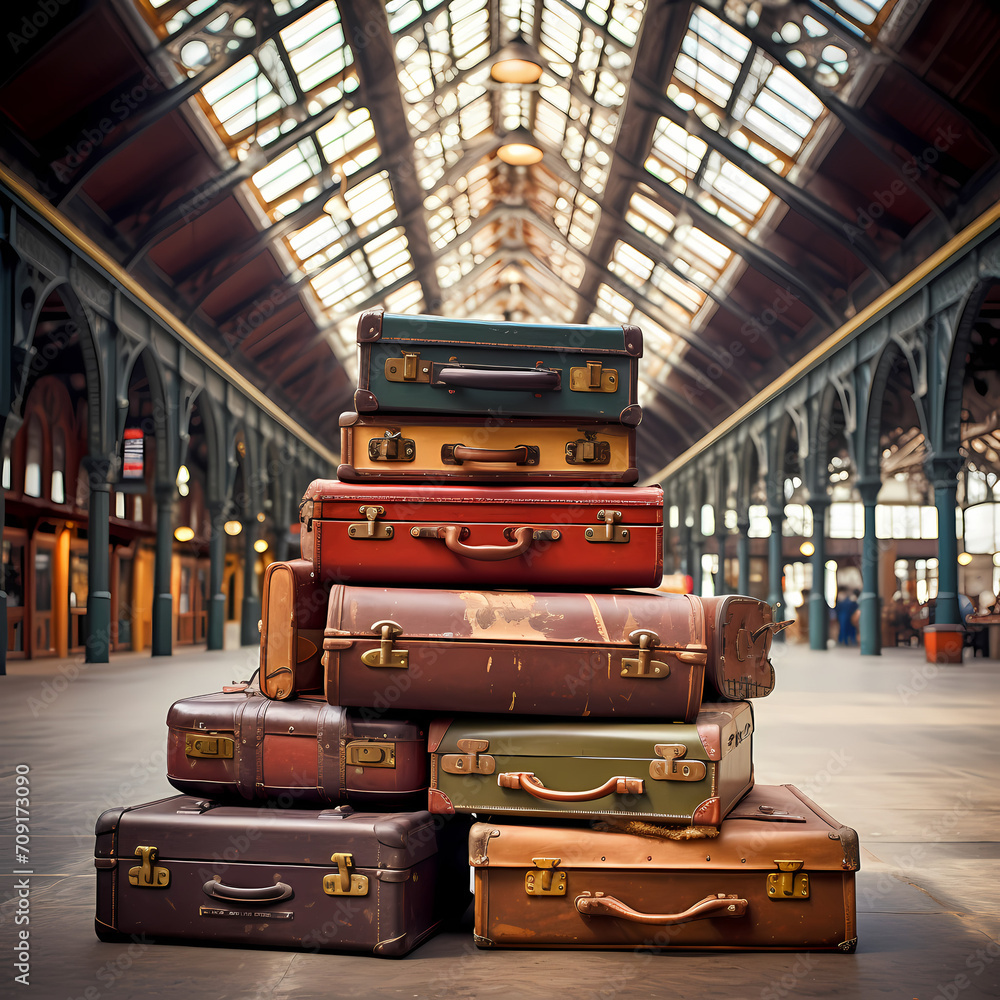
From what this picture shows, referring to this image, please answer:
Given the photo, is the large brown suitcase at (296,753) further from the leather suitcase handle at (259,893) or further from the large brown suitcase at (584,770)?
the leather suitcase handle at (259,893)

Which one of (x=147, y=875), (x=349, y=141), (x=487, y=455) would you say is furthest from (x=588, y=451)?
(x=349, y=141)

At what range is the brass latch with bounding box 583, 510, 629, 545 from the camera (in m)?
3.43

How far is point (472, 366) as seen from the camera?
12.3ft

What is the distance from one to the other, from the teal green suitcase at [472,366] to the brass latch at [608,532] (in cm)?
47

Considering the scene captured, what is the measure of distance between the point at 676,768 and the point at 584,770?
0.91 ft

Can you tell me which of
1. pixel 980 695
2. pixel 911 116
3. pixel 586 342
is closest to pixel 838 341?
pixel 911 116

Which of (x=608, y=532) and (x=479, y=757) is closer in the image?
(x=479, y=757)

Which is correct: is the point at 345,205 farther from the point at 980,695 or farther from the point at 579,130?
the point at 980,695

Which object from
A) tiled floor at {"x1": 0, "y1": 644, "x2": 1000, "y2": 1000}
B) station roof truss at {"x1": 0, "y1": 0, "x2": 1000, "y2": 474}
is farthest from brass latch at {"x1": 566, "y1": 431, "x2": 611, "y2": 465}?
station roof truss at {"x1": 0, "y1": 0, "x2": 1000, "y2": 474}

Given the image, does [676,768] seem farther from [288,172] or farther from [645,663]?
[288,172]

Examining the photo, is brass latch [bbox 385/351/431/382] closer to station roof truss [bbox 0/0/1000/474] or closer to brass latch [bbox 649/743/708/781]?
brass latch [bbox 649/743/708/781]

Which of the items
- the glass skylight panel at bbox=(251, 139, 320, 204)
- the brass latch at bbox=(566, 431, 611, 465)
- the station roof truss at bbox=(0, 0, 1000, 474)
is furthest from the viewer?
the glass skylight panel at bbox=(251, 139, 320, 204)

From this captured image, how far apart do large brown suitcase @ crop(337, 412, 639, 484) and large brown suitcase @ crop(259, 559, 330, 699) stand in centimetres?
43

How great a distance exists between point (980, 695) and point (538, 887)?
10574 millimetres
